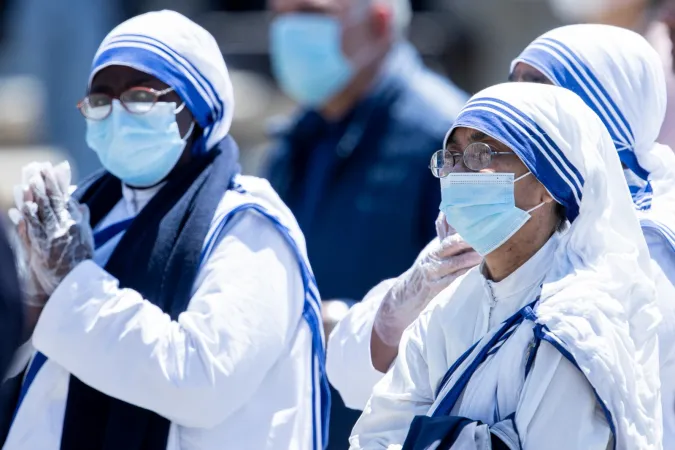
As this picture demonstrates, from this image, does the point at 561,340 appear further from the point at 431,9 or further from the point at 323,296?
the point at 431,9

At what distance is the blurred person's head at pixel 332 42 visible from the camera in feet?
21.3

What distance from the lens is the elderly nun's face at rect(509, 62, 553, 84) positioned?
3939 millimetres

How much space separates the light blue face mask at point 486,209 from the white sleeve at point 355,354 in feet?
1.87

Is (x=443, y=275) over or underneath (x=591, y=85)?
underneath

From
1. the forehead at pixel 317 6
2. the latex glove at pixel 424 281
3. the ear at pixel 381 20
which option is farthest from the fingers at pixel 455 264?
the forehead at pixel 317 6

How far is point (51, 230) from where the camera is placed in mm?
3906

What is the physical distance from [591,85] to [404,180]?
192 centimetres

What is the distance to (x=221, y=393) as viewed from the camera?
3.72 m

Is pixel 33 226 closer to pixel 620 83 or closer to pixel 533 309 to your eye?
pixel 533 309

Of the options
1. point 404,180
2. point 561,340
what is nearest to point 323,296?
point 404,180

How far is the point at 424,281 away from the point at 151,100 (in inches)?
35.5

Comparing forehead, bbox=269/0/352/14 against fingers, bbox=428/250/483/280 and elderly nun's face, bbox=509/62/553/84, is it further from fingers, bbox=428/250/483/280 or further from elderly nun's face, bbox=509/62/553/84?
fingers, bbox=428/250/483/280

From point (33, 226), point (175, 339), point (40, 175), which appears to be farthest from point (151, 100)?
point (175, 339)

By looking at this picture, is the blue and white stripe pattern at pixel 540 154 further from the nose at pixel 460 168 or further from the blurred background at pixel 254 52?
the blurred background at pixel 254 52
